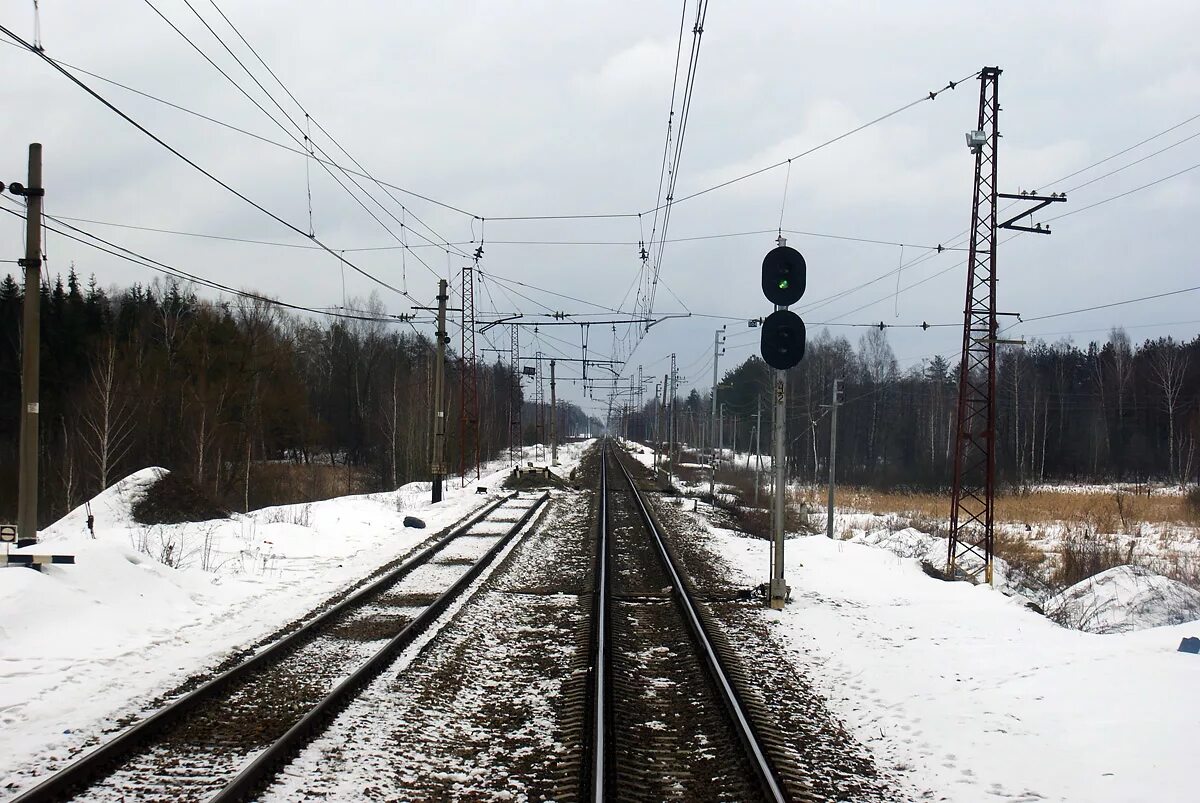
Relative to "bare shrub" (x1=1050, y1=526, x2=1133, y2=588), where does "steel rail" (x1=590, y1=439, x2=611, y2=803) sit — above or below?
above

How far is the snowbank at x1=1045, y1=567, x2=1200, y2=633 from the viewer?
1396 centimetres

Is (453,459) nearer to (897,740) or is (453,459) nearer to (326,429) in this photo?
(326,429)

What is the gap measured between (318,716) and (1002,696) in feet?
18.8

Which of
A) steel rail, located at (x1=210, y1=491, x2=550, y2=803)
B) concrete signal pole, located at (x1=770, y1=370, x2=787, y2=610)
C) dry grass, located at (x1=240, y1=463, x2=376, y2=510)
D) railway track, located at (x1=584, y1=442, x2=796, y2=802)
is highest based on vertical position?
concrete signal pole, located at (x1=770, y1=370, x2=787, y2=610)

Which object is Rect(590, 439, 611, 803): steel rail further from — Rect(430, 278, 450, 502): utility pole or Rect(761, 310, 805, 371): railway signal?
Rect(430, 278, 450, 502): utility pole

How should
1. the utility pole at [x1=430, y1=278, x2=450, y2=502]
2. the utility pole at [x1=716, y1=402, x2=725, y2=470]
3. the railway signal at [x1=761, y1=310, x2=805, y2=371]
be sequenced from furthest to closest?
1. the utility pole at [x1=716, y1=402, x2=725, y2=470]
2. the utility pole at [x1=430, y1=278, x2=450, y2=502]
3. the railway signal at [x1=761, y1=310, x2=805, y2=371]

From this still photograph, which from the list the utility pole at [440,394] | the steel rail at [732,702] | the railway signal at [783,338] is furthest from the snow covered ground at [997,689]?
the utility pole at [440,394]

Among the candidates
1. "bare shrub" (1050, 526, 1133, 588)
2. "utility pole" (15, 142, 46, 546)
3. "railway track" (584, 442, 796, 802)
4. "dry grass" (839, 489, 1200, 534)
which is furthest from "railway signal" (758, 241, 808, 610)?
"dry grass" (839, 489, 1200, 534)

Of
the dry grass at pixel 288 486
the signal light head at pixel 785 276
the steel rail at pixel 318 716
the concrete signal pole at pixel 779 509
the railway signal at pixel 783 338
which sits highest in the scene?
the signal light head at pixel 785 276

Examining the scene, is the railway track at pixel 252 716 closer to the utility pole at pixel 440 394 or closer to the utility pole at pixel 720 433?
the utility pole at pixel 440 394

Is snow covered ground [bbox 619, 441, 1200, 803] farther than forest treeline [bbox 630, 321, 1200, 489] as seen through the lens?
No

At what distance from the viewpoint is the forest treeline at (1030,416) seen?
198ft

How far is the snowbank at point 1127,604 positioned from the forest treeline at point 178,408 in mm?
21054

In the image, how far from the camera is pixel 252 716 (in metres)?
6.59
